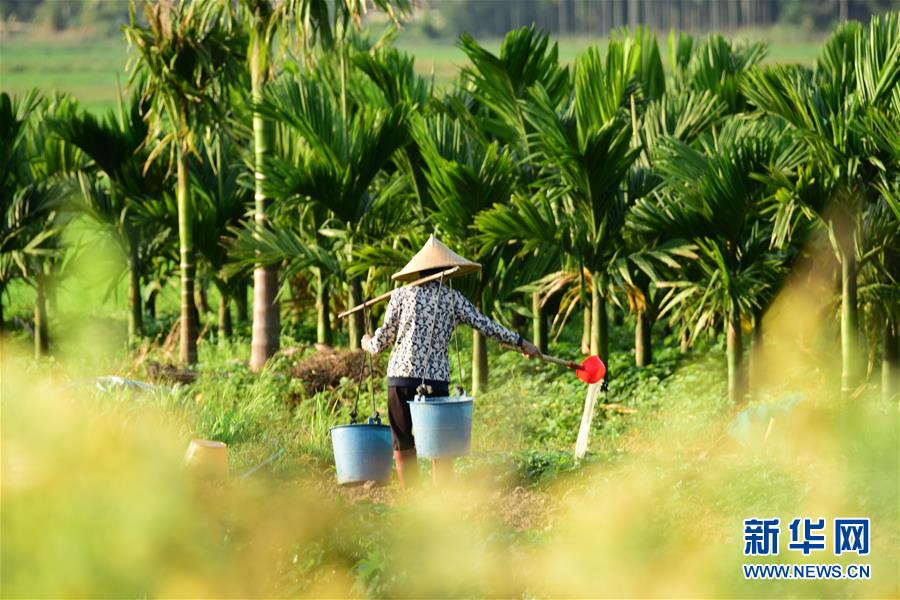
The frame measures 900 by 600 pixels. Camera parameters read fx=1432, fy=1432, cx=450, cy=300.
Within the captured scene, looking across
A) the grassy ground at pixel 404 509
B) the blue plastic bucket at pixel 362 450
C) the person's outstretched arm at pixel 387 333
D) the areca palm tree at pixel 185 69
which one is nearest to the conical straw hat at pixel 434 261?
the person's outstretched arm at pixel 387 333

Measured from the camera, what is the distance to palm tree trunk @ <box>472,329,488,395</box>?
37.9 ft

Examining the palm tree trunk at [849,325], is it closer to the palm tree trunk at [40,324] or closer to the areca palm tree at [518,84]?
the areca palm tree at [518,84]

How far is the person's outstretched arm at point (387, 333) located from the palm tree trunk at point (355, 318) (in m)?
5.06

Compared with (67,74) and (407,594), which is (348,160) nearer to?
(407,594)

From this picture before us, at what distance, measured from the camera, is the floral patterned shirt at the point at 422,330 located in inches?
287

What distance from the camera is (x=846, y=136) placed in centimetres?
979

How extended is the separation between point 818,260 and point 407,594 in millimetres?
6427

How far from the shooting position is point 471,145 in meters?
11.9

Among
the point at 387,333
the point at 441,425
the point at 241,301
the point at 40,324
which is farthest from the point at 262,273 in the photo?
the point at 441,425

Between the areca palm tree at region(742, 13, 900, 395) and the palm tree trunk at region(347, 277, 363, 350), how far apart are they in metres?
3.98

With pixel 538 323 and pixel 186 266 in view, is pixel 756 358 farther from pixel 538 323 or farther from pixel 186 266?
pixel 186 266

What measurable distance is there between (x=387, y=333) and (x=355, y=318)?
5776 mm

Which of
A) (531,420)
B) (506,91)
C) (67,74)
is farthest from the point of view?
(67,74)

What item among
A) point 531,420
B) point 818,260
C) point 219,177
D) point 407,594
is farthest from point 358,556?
point 219,177
